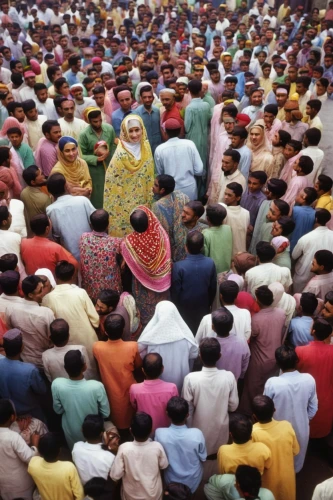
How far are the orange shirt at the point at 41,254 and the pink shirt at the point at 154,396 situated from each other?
1.33 meters

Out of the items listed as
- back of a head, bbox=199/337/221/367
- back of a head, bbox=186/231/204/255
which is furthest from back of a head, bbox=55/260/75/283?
back of a head, bbox=199/337/221/367

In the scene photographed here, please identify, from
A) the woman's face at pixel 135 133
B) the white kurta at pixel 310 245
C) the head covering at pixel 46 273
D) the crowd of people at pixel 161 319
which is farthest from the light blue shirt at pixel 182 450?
the woman's face at pixel 135 133

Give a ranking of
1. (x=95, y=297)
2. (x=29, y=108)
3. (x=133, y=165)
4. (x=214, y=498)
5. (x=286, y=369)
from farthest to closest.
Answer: (x=29, y=108) → (x=133, y=165) → (x=95, y=297) → (x=286, y=369) → (x=214, y=498)

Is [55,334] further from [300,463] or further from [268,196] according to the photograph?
[268,196]

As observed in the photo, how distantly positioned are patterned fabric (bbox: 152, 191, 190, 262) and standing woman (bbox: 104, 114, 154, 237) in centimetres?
50

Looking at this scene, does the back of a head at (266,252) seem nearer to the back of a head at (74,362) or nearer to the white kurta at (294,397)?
the white kurta at (294,397)

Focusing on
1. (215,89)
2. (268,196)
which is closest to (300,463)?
(268,196)

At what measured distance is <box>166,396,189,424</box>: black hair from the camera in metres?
3.07

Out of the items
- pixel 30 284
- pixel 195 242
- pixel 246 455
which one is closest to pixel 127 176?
pixel 195 242

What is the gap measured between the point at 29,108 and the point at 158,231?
3.28 m

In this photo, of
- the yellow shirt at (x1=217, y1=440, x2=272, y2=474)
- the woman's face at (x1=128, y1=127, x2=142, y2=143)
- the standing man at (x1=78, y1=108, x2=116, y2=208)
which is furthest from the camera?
the standing man at (x1=78, y1=108, x2=116, y2=208)

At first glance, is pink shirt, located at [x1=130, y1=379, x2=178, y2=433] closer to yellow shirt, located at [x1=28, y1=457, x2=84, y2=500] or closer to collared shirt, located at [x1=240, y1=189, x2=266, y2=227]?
yellow shirt, located at [x1=28, y1=457, x2=84, y2=500]

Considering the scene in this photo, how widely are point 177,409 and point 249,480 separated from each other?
561mm

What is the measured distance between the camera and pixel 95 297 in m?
4.35
